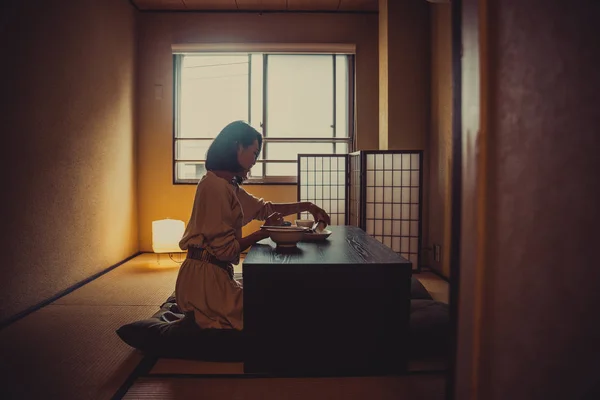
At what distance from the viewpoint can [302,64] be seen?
221 inches

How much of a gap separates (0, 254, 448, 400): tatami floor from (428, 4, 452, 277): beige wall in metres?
2.58

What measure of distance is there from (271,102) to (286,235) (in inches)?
149

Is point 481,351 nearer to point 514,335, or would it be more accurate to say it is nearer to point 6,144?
point 514,335

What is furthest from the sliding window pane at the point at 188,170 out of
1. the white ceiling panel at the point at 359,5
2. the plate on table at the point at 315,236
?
the plate on table at the point at 315,236

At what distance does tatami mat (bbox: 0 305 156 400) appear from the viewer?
1837mm

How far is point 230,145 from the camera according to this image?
216cm

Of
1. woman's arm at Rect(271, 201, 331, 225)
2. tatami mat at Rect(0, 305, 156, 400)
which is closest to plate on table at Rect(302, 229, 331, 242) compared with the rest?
woman's arm at Rect(271, 201, 331, 225)

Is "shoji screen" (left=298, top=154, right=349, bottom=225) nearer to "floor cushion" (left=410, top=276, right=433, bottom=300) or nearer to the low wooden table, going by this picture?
"floor cushion" (left=410, top=276, right=433, bottom=300)

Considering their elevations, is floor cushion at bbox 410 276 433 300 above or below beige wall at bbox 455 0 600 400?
below

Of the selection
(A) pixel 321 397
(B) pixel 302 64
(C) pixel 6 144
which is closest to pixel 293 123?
(B) pixel 302 64

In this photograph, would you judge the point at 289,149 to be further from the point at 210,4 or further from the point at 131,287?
the point at 131,287

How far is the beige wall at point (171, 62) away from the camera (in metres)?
5.52

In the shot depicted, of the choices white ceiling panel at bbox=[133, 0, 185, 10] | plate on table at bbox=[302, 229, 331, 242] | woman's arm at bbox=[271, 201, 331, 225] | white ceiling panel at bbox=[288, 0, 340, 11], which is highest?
white ceiling panel at bbox=[288, 0, 340, 11]

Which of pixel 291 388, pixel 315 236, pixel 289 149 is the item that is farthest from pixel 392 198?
pixel 291 388
